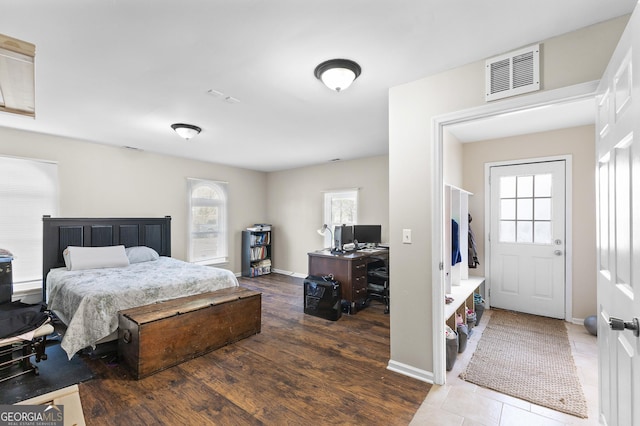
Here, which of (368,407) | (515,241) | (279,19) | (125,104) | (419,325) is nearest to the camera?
(279,19)

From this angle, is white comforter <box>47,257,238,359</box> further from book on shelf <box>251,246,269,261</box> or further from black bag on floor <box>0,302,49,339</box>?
book on shelf <box>251,246,269,261</box>

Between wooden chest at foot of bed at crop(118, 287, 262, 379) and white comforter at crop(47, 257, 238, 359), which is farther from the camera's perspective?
white comforter at crop(47, 257, 238, 359)

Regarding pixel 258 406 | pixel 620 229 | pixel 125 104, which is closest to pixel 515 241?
pixel 620 229

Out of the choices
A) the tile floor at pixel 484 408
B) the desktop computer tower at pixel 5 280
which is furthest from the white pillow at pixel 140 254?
the tile floor at pixel 484 408

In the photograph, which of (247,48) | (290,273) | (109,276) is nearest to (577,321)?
(247,48)

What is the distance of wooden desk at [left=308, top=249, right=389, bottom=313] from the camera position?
152 inches

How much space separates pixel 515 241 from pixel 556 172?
3.33 feet

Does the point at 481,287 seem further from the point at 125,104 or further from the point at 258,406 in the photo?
the point at 125,104

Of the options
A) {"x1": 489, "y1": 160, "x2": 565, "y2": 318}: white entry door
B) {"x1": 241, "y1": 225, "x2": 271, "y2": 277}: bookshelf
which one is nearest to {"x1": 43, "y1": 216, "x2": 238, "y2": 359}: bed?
{"x1": 241, "y1": 225, "x2": 271, "y2": 277}: bookshelf

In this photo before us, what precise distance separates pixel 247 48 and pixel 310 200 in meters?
4.35

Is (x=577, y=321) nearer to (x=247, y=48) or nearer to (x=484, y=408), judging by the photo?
(x=484, y=408)

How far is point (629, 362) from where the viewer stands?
109 cm

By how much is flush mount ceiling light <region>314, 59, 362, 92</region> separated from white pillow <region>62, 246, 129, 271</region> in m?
3.65

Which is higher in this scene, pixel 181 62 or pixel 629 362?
pixel 181 62
